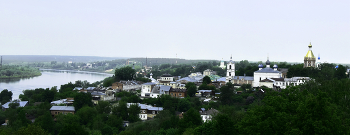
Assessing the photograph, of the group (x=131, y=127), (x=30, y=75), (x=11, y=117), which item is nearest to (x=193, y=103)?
(x=131, y=127)

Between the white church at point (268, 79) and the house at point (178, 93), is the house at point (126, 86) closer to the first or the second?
the house at point (178, 93)

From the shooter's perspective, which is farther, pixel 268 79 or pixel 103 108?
pixel 268 79

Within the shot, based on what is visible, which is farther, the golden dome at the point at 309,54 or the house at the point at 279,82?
the golden dome at the point at 309,54

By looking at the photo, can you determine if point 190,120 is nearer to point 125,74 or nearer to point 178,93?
point 178,93

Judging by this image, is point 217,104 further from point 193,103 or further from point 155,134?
point 155,134

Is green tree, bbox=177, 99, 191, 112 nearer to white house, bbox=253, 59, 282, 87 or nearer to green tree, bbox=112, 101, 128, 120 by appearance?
green tree, bbox=112, 101, 128, 120

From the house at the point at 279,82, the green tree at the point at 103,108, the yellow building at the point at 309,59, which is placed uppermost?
the yellow building at the point at 309,59

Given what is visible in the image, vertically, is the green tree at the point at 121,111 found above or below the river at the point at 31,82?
above

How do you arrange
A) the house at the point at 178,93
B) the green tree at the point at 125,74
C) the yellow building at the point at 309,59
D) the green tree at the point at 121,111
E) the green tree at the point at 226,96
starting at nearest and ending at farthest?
the green tree at the point at 121,111
the green tree at the point at 226,96
the house at the point at 178,93
the yellow building at the point at 309,59
the green tree at the point at 125,74

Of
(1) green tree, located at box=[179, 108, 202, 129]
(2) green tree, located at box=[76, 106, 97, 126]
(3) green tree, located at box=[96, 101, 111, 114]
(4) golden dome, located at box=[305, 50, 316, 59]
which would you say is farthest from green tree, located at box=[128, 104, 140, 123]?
(4) golden dome, located at box=[305, 50, 316, 59]

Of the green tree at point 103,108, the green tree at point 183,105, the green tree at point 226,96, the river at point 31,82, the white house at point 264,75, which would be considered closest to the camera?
the green tree at point 103,108

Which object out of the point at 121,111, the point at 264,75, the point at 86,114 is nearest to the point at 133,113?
the point at 121,111

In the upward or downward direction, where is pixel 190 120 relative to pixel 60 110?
upward

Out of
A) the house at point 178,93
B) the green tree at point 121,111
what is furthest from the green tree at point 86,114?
the house at point 178,93
